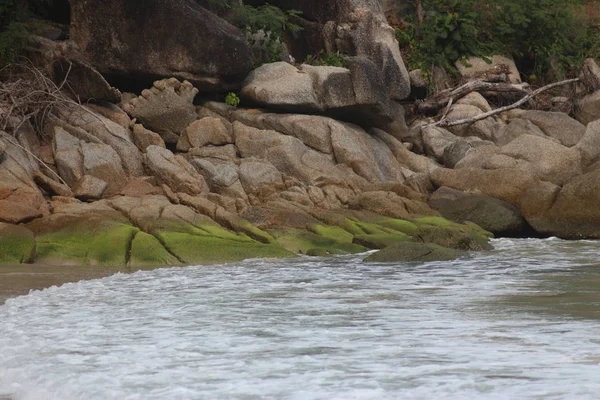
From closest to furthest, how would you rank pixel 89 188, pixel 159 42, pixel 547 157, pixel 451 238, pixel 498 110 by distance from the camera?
pixel 451 238
pixel 89 188
pixel 159 42
pixel 547 157
pixel 498 110

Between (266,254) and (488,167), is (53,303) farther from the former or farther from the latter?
(488,167)

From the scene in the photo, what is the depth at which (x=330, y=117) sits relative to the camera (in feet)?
70.8

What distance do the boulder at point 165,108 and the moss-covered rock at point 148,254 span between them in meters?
6.10

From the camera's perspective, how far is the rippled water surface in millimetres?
5941

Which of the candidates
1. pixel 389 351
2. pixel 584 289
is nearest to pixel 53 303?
pixel 389 351

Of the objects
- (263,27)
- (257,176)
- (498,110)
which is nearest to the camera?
(257,176)

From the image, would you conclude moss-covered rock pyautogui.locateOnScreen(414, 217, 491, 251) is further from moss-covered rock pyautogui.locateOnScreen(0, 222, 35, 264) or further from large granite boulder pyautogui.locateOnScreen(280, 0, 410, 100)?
large granite boulder pyautogui.locateOnScreen(280, 0, 410, 100)

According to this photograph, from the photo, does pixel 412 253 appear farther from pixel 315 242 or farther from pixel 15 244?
pixel 15 244

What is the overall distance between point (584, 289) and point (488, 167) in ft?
33.6

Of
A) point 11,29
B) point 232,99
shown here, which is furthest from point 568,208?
point 11,29

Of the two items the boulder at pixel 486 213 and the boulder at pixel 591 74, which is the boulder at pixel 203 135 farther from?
the boulder at pixel 591 74

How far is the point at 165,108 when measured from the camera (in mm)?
19609

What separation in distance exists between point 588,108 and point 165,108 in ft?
42.8

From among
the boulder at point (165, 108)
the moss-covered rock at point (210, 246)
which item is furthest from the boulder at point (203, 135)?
the moss-covered rock at point (210, 246)
